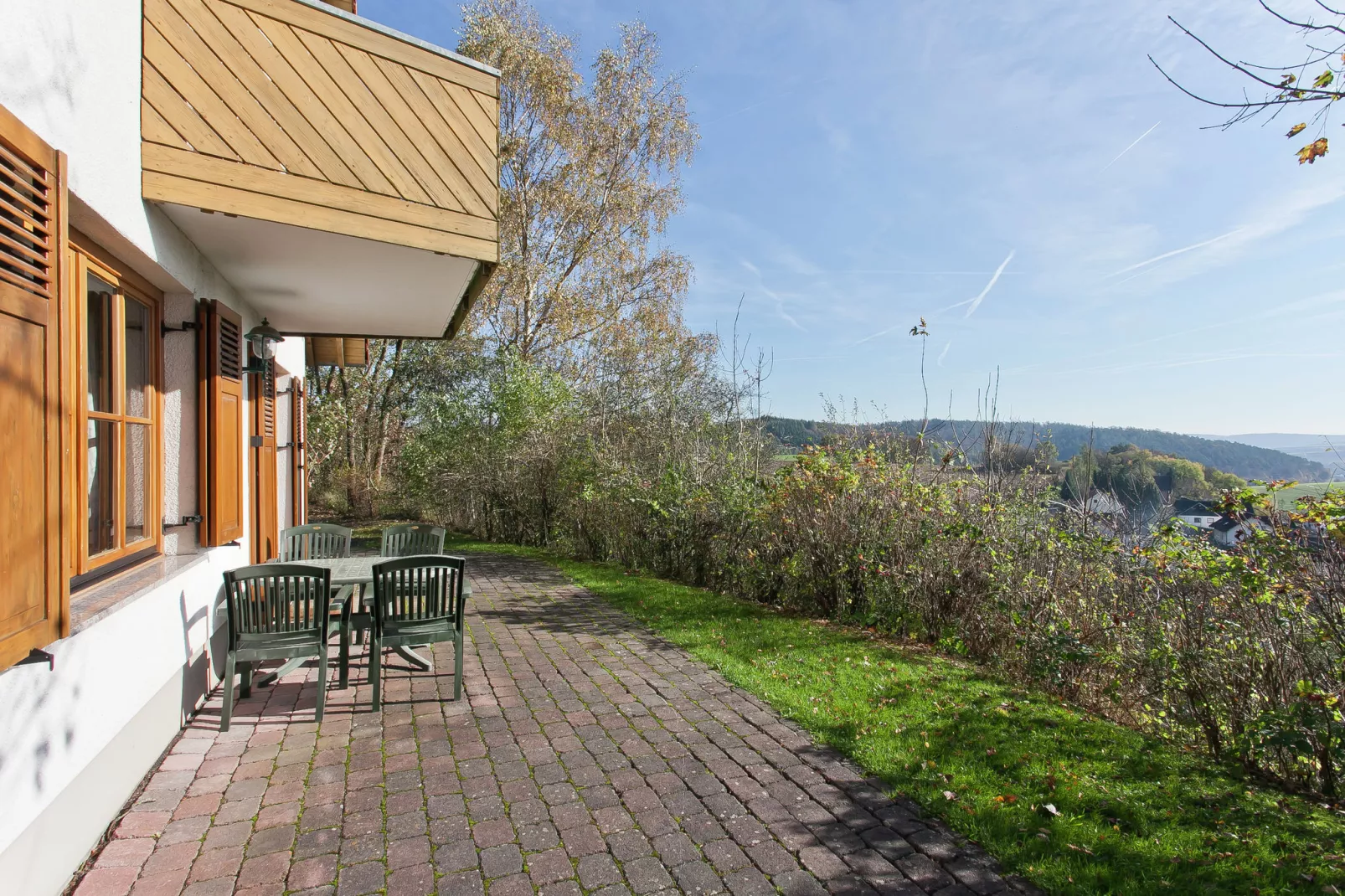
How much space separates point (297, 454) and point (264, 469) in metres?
4.08

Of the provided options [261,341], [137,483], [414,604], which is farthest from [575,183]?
[137,483]

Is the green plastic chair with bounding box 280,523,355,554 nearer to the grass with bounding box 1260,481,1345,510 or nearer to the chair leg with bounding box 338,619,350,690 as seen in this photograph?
the chair leg with bounding box 338,619,350,690

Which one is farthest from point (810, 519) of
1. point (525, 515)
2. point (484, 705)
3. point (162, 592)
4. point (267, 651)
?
point (525, 515)

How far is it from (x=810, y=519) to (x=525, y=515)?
312 inches

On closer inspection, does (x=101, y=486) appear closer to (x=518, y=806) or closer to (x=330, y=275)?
(x=330, y=275)

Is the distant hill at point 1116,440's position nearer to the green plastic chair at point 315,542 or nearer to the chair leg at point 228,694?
the green plastic chair at point 315,542

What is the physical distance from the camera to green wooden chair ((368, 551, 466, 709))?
4.07 m

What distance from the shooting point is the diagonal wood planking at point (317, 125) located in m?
3.27

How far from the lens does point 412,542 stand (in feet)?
20.7

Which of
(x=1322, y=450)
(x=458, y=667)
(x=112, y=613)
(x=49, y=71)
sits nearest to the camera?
(x=49, y=71)

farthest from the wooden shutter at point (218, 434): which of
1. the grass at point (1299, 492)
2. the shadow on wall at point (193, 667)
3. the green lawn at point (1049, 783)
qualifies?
the grass at point (1299, 492)

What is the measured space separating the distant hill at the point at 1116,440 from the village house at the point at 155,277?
432 cm

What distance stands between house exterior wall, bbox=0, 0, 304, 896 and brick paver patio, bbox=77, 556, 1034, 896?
237mm

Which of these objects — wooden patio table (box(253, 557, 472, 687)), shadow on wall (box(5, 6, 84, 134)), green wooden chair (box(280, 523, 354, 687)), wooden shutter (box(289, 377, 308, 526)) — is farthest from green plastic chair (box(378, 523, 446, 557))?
shadow on wall (box(5, 6, 84, 134))
